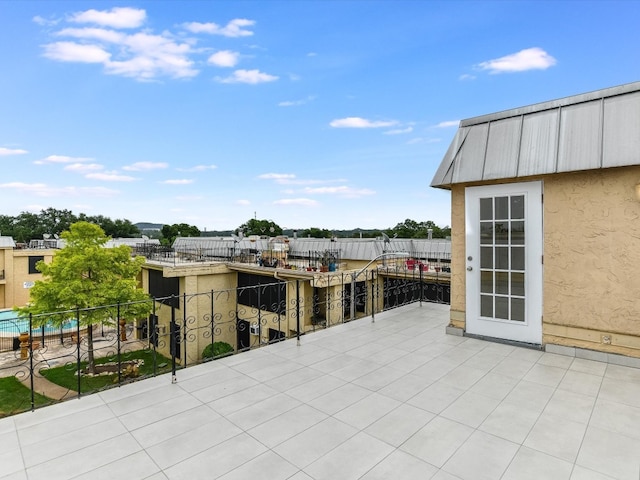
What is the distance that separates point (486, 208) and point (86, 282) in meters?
13.3

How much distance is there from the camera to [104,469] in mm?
2061

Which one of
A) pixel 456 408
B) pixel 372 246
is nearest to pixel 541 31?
pixel 456 408

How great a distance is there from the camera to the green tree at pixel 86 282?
37.4 feet

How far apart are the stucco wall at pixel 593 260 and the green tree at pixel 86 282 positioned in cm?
1166

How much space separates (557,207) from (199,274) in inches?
570

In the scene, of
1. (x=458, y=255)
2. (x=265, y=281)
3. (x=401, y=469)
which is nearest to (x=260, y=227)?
(x=265, y=281)

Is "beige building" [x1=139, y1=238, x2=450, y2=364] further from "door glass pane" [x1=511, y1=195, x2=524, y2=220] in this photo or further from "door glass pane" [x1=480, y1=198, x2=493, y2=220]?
"door glass pane" [x1=511, y1=195, x2=524, y2=220]

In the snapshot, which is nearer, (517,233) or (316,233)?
(517,233)

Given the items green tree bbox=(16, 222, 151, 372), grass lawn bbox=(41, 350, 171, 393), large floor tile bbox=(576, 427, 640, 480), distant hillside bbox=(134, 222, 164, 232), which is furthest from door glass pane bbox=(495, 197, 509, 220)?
distant hillside bbox=(134, 222, 164, 232)

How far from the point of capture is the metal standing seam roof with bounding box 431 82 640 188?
3.59 meters

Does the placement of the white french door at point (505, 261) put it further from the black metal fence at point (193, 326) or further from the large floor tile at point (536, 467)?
the black metal fence at point (193, 326)

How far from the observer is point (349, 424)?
2578 mm

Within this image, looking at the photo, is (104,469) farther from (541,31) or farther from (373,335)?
(541,31)

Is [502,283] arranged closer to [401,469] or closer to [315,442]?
[401,469]
